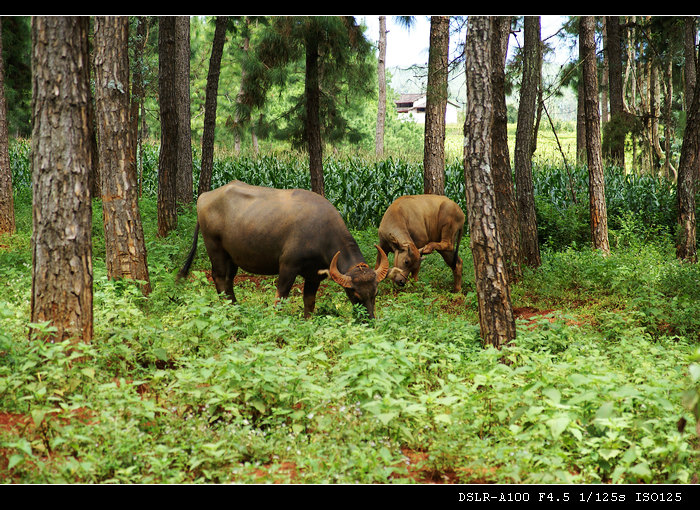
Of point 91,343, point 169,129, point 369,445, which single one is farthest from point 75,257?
point 169,129

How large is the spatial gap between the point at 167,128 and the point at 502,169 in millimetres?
7621

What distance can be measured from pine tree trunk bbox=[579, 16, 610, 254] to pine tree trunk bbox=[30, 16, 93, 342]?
36.1 feet

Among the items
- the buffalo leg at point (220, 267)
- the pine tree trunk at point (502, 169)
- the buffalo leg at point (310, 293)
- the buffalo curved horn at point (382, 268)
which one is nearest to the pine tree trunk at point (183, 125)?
the buffalo leg at point (220, 267)

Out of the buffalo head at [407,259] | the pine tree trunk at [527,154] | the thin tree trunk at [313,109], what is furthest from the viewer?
the thin tree trunk at [313,109]

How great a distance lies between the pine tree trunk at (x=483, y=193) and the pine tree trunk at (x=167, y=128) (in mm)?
9074

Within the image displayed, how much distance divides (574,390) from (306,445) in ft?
7.27

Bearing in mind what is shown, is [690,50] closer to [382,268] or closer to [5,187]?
[382,268]

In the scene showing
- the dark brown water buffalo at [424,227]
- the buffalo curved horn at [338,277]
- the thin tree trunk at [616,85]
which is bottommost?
the buffalo curved horn at [338,277]

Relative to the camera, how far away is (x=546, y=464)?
427cm

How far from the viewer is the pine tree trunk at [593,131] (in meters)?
13.5

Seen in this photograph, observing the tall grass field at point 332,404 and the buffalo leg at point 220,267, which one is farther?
the buffalo leg at point 220,267

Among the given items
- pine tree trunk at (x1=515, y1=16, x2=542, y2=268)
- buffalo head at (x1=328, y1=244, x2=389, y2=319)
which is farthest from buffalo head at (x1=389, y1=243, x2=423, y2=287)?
buffalo head at (x1=328, y1=244, x2=389, y2=319)

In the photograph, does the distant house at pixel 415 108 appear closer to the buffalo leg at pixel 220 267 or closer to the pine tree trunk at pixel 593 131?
the pine tree trunk at pixel 593 131

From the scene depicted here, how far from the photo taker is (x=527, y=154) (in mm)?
13242
